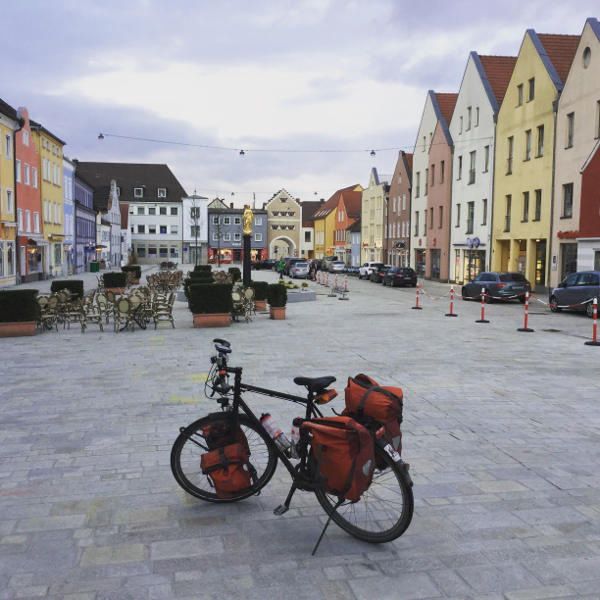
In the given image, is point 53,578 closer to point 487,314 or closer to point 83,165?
point 487,314

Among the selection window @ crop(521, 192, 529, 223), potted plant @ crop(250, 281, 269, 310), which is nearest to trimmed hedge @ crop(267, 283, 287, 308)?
potted plant @ crop(250, 281, 269, 310)

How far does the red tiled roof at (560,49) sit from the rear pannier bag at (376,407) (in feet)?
114

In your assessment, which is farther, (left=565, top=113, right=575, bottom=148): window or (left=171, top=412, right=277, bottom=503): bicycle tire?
(left=565, top=113, right=575, bottom=148): window

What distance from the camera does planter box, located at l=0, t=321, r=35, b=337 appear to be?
15.5 metres

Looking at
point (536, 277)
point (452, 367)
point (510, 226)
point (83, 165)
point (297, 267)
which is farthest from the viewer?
point (83, 165)

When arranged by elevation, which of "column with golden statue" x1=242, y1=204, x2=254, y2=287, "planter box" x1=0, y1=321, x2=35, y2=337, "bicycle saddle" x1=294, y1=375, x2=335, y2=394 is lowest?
"planter box" x1=0, y1=321, x2=35, y2=337

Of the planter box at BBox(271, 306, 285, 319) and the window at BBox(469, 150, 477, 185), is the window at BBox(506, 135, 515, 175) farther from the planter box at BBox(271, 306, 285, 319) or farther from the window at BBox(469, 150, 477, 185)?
the planter box at BBox(271, 306, 285, 319)

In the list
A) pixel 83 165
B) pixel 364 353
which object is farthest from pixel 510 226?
pixel 83 165

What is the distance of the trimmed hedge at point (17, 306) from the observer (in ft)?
50.8

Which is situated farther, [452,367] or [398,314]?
[398,314]

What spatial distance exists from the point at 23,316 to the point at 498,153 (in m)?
32.0

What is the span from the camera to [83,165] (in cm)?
10588

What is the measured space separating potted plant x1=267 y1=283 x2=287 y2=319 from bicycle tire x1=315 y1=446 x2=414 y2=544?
1521 cm

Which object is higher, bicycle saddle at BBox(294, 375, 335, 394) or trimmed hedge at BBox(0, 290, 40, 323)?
bicycle saddle at BBox(294, 375, 335, 394)
